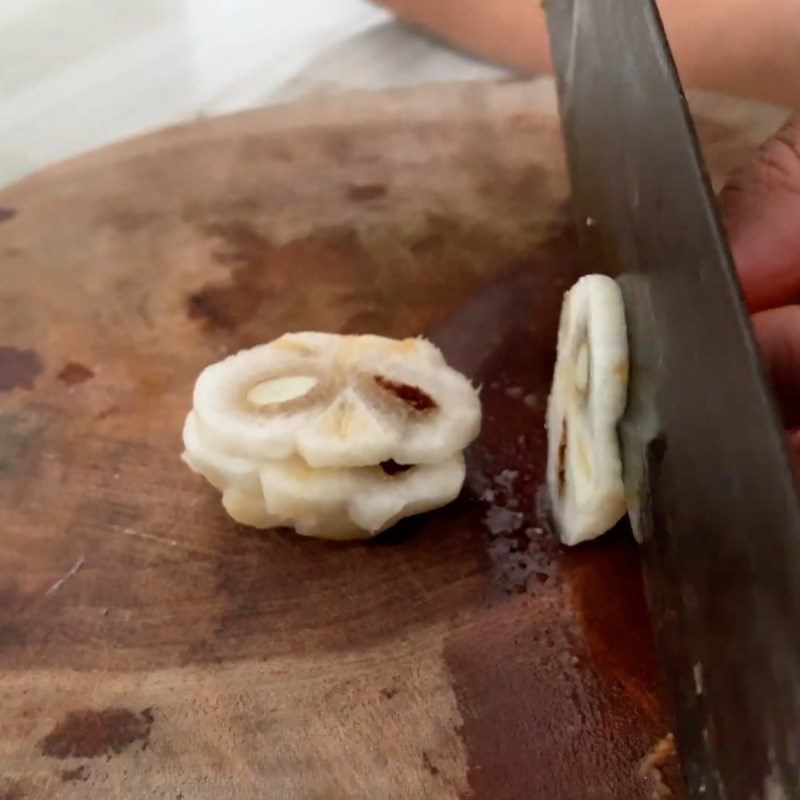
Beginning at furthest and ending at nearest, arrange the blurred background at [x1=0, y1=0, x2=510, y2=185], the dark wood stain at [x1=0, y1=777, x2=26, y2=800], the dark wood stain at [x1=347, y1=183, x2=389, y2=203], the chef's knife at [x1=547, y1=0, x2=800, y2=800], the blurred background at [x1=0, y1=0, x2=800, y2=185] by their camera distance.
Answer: the blurred background at [x1=0, y1=0, x2=510, y2=185] → the blurred background at [x1=0, y1=0, x2=800, y2=185] → the dark wood stain at [x1=347, y1=183, x2=389, y2=203] → the dark wood stain at [x1=0, y1=777, x2=26, y2=800] → the chef's knife at [x1=547, y1=0, x2=800, y2=800]

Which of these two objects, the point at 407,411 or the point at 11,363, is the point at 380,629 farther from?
the point at 11,363

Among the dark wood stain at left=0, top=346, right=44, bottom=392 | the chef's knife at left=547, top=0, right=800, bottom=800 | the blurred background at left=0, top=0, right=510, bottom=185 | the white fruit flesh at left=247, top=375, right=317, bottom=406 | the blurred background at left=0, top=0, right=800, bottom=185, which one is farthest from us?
the blurred background at left=0, top=0, right=510, bottom=185

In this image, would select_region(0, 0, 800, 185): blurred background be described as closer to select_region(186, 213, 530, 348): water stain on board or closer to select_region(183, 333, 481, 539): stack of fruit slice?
select_region(186, 213, 530, 348): water stain on board

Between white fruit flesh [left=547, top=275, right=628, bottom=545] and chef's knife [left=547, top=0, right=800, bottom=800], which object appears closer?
chef's knife [left=547, top=0, right=800, bottom=800]

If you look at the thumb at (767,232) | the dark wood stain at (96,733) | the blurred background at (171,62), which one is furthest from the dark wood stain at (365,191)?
the dark wood stain at (96,733)

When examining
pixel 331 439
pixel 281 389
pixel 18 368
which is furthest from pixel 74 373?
pixel 331 439

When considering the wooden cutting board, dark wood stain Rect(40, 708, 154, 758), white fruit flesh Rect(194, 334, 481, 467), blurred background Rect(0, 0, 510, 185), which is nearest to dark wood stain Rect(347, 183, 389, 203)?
the wooden cutting board

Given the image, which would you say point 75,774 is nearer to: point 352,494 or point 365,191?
point 352,494
